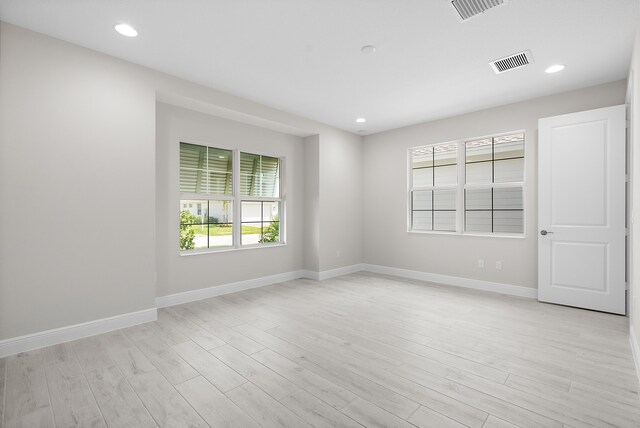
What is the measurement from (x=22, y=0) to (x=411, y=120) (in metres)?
4.76

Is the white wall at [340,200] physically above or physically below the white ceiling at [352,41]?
below

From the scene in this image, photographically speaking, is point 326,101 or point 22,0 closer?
point 22,0

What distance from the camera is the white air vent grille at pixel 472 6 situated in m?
2.28

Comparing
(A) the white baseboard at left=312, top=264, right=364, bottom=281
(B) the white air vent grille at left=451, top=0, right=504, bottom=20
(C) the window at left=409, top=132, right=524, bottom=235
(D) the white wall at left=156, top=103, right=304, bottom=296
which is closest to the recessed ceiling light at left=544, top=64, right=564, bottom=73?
(B) the white air vent grille at left=451, top=0, right=504, bottom=20

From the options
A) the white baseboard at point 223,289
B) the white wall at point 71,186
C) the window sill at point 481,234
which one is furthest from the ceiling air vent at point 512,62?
the white baseboard at point 223,289

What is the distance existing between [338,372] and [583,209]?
140 inches

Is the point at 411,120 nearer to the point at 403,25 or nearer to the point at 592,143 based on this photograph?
the point at 592,143

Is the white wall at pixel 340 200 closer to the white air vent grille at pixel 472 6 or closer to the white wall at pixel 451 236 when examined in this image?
the white wall at pixel 451 236

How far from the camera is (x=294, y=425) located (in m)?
1.72

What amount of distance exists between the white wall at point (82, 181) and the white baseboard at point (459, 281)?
3382 mm

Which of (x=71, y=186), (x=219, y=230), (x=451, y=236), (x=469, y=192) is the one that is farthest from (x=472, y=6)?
(x=469, y=192)

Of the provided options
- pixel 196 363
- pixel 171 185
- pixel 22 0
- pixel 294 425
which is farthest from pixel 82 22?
pixel 294 425

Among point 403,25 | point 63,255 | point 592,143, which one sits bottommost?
point 63,255

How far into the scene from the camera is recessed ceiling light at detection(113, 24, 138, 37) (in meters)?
2.60
